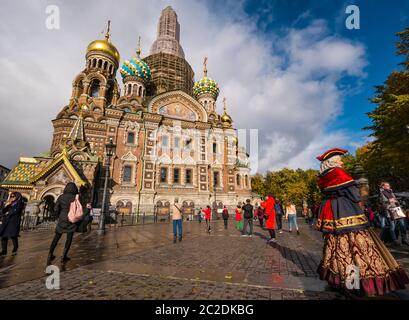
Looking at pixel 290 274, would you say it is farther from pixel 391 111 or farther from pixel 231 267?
pixel 391 111

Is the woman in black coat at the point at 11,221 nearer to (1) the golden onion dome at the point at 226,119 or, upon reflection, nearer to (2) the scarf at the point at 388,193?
(2) the scarf at the point at 388,193

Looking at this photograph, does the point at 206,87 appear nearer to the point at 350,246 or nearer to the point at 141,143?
the point at 141,143

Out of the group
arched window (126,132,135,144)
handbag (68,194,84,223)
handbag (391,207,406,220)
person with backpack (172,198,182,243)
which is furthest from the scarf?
arched window (126,132,135,144)

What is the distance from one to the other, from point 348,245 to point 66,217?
572cm

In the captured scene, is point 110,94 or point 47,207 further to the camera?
point 110,94

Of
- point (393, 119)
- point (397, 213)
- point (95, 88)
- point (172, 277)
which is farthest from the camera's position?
point (95, 88)

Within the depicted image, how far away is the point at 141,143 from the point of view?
85.5ft

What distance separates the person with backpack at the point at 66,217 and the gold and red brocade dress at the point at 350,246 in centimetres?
526

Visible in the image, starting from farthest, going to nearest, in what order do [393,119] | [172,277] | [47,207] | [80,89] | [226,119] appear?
[226,119] → [80,89] → [47,207] → [393,119] → [172,277]

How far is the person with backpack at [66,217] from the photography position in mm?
4922

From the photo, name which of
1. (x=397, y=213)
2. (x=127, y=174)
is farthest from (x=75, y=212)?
(x=127, y=174)

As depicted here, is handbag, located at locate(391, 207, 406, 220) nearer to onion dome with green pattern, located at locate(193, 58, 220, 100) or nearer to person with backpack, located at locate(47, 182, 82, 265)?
person with backpack, located at locate(47, 182, 82, 265)

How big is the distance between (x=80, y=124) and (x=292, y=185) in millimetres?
39033

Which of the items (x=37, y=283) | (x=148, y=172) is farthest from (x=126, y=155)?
(x=37, y=283)
